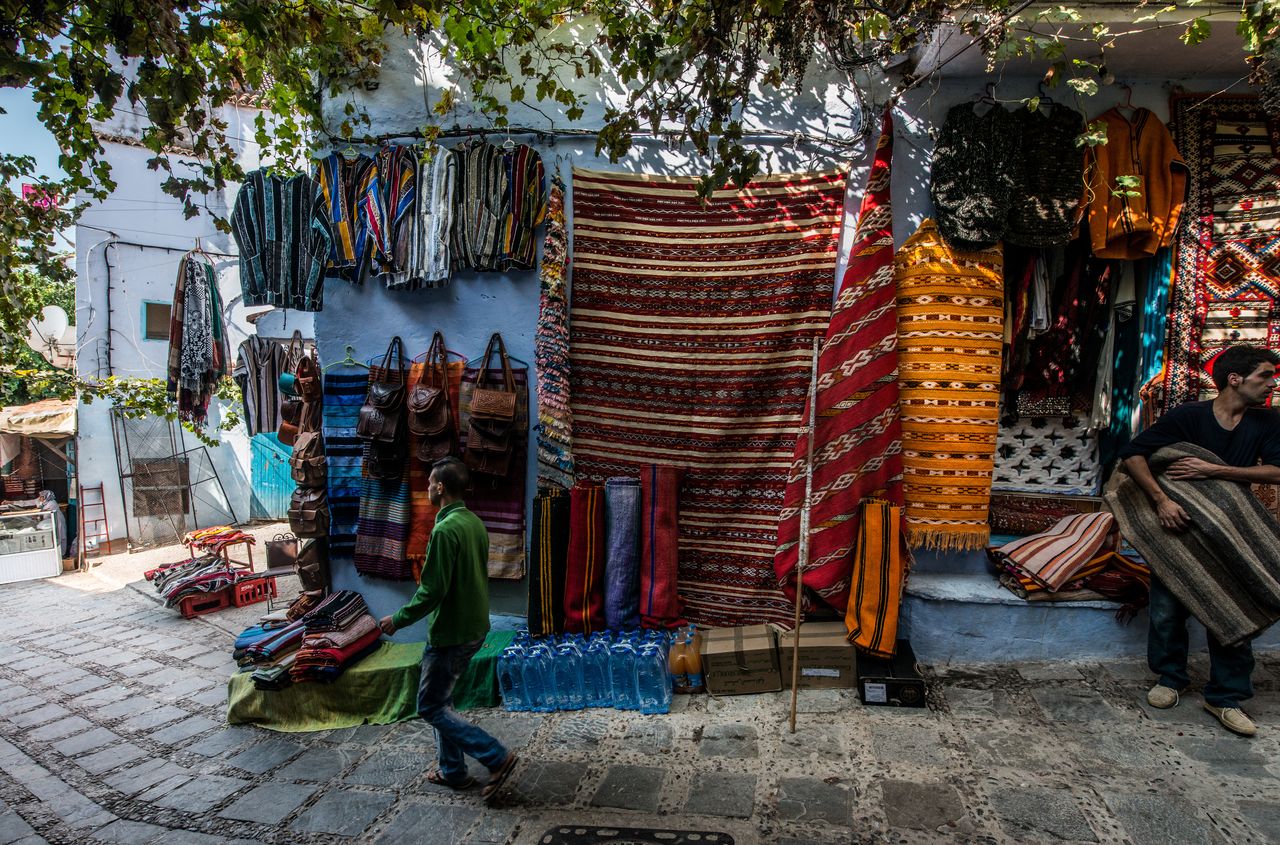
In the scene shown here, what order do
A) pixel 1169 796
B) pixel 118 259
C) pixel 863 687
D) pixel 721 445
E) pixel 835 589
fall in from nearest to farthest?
pixel 1169 796
pixel 863 687
pixel 835 589
pixel 721 445
pixel 118 259

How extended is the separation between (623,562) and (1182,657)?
3154 millimetres

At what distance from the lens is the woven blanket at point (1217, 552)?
324cm

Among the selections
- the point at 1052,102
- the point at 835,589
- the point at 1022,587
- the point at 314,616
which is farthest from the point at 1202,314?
the point at 314,616

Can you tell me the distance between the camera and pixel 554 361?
14.2 ft

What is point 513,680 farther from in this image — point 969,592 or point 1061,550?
point 1061,550

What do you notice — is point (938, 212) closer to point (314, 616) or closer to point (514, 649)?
point (514, 649)

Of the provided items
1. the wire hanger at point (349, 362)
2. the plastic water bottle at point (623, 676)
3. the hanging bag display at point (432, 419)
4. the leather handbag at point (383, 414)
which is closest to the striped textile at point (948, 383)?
the plastic water bottle at point (623, 676)

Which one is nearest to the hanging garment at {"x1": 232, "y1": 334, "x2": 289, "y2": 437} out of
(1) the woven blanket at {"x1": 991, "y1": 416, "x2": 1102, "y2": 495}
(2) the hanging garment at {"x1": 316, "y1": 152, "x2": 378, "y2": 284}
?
(2) the hanging garment at {"x1": 316, "y1": 152, "x2": 378, "y2": 284}

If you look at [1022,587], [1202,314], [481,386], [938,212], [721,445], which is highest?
[938,212]

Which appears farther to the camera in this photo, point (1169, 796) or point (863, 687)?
point (863, 687)

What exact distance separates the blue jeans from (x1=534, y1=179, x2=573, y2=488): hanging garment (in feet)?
4.74

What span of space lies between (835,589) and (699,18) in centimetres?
318

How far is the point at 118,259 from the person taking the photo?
10.8 metres

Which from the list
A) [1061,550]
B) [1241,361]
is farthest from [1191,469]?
[1061,550]
